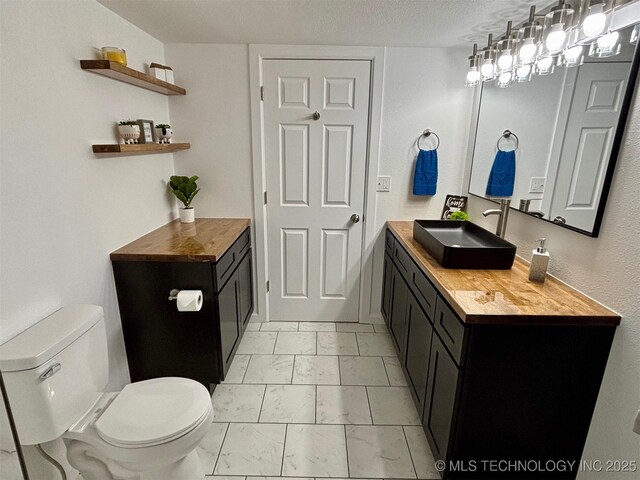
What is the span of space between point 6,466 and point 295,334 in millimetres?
1906

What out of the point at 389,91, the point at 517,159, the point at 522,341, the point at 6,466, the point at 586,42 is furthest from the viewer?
the point at 389,91

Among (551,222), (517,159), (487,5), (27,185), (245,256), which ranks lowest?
(245,256)

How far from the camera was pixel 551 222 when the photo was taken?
175 centimetres

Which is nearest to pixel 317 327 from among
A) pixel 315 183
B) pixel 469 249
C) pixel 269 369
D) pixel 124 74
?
pixel 269 369

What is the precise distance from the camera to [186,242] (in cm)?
216

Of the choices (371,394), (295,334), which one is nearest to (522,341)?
(371,394)

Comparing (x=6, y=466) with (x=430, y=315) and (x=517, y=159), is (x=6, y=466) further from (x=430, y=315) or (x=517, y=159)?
(x=517, y=159)

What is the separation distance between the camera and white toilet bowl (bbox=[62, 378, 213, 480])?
4.36ft

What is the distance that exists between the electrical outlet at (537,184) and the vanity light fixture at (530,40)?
60 centimetres

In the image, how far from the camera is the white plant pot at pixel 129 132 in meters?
1.92

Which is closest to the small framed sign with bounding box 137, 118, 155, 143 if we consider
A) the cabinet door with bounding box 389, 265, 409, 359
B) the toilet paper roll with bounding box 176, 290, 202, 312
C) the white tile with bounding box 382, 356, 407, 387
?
the toilet paper roll with bounding box 176, 290, 202, 312

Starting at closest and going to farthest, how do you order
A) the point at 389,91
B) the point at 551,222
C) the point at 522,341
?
1. the point at 522,341
2. the point at 551,222
3. the point at 389,91

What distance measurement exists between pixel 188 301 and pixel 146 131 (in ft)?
3.55

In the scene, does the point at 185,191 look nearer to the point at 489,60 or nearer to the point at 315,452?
the point at 315,452
